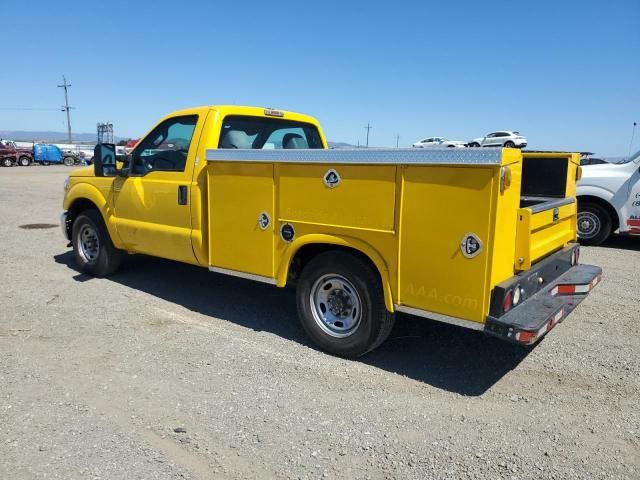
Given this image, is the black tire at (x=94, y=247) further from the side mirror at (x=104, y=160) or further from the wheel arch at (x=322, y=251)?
the wheel arch at (x=322, y=251)

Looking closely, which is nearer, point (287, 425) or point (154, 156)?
point (287, 425)

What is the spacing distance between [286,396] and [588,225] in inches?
294

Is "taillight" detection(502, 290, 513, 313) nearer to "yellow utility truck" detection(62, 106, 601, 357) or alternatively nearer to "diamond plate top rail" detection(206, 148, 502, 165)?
"yellow utility truck" detection(62, 106, 601, 357)

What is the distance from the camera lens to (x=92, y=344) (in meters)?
4.68

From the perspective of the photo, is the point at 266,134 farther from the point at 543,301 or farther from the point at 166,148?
the point at 543,301

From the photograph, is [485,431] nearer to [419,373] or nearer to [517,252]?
[419,373]

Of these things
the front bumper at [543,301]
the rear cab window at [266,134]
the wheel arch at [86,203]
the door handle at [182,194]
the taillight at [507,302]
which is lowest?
the front bumper at [543,301]

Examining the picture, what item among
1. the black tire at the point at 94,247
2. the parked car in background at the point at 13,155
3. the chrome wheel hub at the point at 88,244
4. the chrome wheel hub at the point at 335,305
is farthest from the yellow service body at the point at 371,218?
the parked car in background at the point at 13,155

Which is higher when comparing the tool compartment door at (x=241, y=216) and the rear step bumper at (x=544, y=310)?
the tool compartment door at (x=241, y=216)

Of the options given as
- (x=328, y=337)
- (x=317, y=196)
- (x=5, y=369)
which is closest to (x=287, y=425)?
(x=328, y=337)

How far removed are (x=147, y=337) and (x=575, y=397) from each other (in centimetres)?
364

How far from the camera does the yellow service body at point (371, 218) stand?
11.3 feet

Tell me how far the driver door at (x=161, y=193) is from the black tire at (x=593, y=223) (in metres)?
7.10

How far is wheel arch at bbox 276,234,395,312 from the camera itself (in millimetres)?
3943
